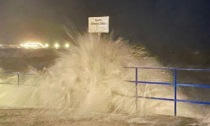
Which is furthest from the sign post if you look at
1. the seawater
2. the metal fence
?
the metal fence

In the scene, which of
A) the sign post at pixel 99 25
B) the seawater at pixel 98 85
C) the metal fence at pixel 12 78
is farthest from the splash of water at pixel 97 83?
the metal fence at pixel 12 78

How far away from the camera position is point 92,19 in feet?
48.4

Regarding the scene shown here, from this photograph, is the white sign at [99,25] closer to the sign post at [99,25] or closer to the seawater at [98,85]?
the sign post at [99,25]

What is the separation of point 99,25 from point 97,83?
7.11 feet

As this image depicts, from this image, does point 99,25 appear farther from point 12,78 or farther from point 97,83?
point 12,78

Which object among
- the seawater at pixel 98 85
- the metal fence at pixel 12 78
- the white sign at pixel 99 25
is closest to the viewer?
the seawater at pixel 98 85

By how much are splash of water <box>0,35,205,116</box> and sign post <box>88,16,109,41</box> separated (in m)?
0.36

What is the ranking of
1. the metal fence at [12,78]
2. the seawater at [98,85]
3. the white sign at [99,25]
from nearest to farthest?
1. the seawater at [98,85]
2. the white sign at [99,25]
3. the metal fence at [12,78]

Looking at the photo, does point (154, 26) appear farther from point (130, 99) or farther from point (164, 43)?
point (130, 99)

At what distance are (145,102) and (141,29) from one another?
5183cm

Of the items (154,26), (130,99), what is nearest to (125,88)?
(130,99)

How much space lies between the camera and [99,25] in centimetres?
1466

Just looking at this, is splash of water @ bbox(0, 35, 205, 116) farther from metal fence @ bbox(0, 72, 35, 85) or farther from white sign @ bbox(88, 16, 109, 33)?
metal fence @ bbox(0, 72, 35, 85)

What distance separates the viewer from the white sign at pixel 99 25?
47.4ft
